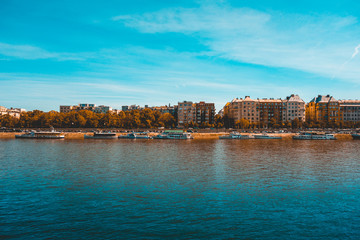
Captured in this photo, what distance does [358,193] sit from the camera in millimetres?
33531

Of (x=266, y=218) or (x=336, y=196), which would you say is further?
(x=336, y=196)

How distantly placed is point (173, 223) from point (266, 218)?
8268mm

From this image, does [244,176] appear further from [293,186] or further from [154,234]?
[154,234]

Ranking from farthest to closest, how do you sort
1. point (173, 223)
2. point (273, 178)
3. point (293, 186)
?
point (273, 178) < point (293, 186) < point (173, 223)

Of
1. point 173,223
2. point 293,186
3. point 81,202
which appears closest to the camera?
point 173,223

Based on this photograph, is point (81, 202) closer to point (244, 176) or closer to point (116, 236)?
point (116, 236)

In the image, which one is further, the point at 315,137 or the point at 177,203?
the point at 315,137

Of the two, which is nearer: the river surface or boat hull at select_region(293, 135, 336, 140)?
the river surface

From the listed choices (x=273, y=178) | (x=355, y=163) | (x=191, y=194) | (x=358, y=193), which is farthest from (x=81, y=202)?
(x=355, y=163)

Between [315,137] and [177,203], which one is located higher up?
[315,137]

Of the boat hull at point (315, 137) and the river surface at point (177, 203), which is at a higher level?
the boat hull at point (315, 137)

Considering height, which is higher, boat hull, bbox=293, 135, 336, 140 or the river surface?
boat hull, bbox=293, 135, 336, 140

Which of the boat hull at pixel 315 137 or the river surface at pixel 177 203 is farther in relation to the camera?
the boat hull at pixel 315 137

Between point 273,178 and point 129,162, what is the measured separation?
27138mm
